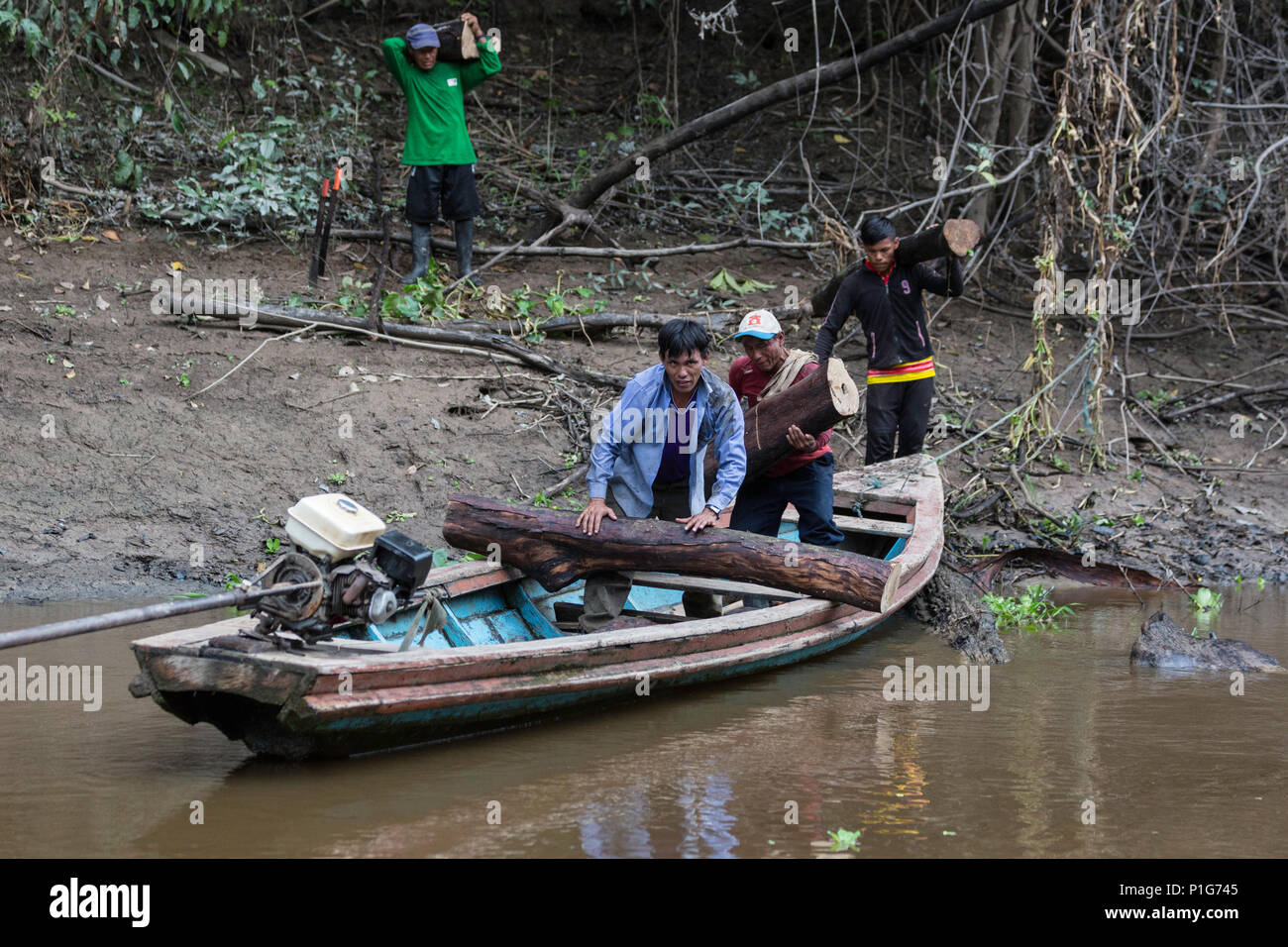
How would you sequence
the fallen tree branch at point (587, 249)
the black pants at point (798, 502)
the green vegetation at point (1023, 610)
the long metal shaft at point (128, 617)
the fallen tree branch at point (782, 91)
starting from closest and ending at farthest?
the long metal shaft at point (128, 617), the black pants at point (798, 502), the green vegetation at point (1023, 610), the fallen tree branch at point (782, 91), the fallen tree branch at point (587, 249)

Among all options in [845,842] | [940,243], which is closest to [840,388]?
[940,243]

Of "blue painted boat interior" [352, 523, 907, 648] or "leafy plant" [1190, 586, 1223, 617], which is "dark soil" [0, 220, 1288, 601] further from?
"blue painted boat interior" [352, 523, 907, 648]

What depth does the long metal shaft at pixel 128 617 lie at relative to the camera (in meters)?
3.59

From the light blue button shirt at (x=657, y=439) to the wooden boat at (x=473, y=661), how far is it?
51 cm

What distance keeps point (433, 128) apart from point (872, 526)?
465 cm

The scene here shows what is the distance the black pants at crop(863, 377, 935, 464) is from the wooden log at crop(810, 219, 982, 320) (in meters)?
0.62

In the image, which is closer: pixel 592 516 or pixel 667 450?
pixel 592 516

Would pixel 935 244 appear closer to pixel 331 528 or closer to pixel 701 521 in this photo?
pixel 701 521

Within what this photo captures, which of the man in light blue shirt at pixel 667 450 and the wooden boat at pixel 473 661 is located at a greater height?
the man in light blue shirt at pixel 667 450

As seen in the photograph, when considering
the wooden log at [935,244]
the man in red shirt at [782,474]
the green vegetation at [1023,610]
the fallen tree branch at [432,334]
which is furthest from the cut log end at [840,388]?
the fallen tree branch at [432,334]

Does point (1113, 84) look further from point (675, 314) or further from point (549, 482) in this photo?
point (549, 482)

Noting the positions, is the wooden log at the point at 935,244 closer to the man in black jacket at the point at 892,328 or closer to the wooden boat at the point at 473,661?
the man in black jacket at the point at 892,328

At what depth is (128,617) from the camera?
3779 millimetres

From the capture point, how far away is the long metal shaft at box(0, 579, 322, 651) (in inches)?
141
